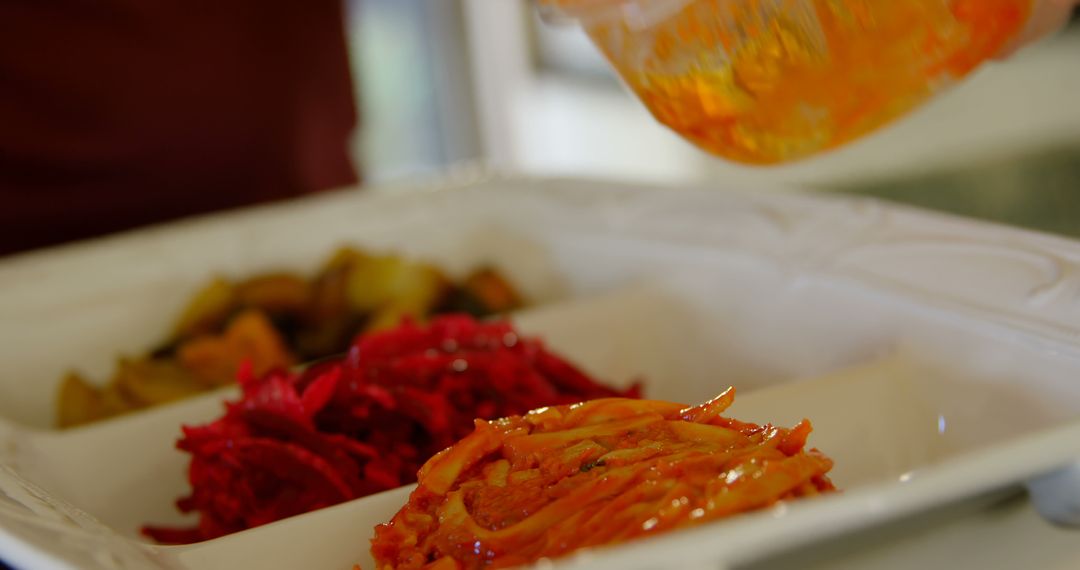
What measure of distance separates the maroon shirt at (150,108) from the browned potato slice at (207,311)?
54cm

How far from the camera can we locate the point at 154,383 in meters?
1.11

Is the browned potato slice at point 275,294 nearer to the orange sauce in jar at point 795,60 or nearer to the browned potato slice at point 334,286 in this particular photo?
the browned potato slice at point 334,286

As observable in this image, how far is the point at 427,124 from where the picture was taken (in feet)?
11.6

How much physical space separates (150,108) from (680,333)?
0.99 m

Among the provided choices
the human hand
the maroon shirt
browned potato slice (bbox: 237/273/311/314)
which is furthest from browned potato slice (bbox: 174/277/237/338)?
the human hand

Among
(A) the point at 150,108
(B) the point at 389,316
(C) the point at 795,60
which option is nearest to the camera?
(C) the point at 795,60

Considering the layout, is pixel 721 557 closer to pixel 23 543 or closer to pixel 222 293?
pixel 23 543

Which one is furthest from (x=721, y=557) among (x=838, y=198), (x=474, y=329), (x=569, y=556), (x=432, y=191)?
(x=432, y=191)

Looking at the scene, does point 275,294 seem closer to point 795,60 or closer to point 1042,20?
point 795,60

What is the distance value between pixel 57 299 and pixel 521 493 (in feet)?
2.73

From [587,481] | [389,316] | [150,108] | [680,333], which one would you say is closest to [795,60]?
[587,481]

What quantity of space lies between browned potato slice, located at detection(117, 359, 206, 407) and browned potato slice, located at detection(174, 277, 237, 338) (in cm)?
8

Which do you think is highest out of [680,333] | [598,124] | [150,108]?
[150,108]

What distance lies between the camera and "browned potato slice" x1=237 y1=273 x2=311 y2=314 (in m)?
1.24
